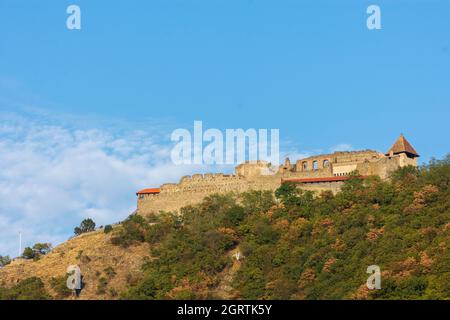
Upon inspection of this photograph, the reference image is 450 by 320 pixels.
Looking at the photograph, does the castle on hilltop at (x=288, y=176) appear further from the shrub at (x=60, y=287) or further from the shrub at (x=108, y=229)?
the shrub at (x=60, y=287)

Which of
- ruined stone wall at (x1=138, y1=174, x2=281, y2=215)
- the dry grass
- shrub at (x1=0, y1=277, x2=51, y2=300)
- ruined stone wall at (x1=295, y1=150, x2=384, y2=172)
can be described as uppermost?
ruined stone wall at (x1=295, y1=150, x2=384, y2=172)

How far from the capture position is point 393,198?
70.4m

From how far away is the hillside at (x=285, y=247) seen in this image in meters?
62.3

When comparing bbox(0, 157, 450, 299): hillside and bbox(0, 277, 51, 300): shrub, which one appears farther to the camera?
bbox(0, 277, 51, 300): shrub

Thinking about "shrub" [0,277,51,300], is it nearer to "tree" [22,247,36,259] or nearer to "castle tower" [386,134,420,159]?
"tree" [22,247,36,259]

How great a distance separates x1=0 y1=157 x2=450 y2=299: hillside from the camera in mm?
62344

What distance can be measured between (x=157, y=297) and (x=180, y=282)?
6.40ft

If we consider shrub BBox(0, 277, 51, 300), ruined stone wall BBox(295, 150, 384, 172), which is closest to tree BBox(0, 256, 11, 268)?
shrub BBox(0, 277, 51, 300)

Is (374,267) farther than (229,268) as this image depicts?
No

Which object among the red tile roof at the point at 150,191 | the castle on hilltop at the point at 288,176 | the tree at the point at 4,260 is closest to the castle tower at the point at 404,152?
the castle on hilltop at the point at 288,176

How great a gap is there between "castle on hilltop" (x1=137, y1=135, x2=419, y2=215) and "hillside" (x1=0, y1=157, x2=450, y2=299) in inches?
35.3
